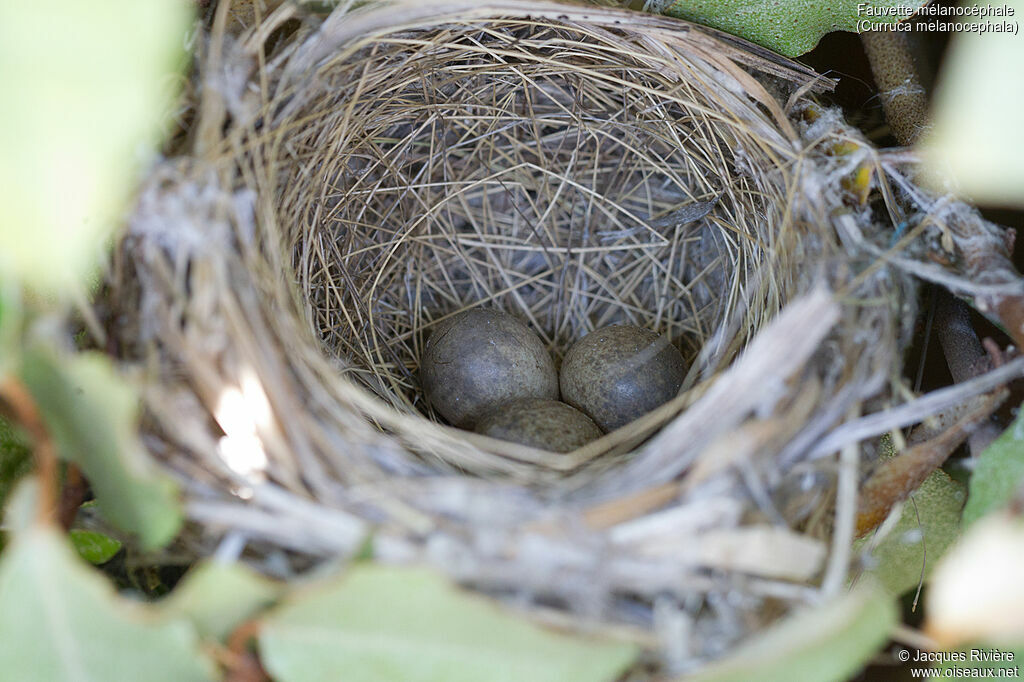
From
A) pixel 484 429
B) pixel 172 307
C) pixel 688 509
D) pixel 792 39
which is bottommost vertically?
pixel 484 429

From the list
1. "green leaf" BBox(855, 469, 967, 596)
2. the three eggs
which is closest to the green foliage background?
"green leaf" BBox(855, 469, 967, 596)

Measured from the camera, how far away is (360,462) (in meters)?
0.74

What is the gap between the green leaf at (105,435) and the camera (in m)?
0.62

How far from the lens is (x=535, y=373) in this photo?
123cm

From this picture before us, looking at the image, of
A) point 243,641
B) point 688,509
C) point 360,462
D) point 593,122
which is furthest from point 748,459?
point 593,122

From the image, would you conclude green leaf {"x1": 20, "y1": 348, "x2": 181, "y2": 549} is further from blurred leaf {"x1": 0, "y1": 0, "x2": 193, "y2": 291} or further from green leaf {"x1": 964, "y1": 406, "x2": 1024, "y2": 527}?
green leaf {"x1": 964, "y1": 406, "x2": 1024, "y2": 527}

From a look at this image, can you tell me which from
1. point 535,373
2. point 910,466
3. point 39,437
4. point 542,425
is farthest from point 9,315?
point 910,466

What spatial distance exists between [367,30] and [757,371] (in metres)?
0.60

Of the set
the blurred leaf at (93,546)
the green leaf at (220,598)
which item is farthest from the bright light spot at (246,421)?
the blurred leaf at (93,546)

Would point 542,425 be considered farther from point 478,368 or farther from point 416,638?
point 416,638

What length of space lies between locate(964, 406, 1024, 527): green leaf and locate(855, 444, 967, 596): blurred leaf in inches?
6.7

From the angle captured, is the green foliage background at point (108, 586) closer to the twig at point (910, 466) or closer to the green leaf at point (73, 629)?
the green leaf at point (73, 629)

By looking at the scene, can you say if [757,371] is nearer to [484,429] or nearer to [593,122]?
[484,429]

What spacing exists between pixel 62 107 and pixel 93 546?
0.54m
